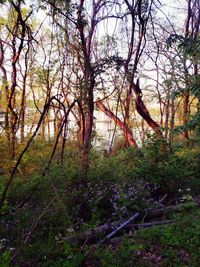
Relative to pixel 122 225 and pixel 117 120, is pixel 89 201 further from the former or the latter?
pixel 117 120

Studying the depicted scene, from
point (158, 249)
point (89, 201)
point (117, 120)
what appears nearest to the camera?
point (158, 249)

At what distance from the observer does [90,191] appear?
435 cm

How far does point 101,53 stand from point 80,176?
291 inches

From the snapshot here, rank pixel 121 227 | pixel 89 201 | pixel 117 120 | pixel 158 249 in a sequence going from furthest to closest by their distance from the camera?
pixel 117 120 < pixel 89 201 < pixel 121 227 < pixel 158 249

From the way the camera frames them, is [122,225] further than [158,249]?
Yes

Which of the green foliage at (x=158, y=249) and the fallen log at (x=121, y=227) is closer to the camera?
the green foliage at (x=158, y=249)

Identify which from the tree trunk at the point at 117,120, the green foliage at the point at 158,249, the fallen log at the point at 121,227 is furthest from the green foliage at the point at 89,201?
the tree trunk at the point at 117,120

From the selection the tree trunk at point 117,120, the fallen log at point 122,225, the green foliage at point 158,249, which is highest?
the tree trunk at point 117,120

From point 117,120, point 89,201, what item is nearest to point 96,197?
point 89,201

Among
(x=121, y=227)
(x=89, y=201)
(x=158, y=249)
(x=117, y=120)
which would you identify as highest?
(x=117, y=120)

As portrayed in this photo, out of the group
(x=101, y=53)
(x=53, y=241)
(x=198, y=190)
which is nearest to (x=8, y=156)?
(x=53, y=241)

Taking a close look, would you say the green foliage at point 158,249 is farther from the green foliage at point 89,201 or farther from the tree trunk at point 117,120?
the tree trunk at point 117,120

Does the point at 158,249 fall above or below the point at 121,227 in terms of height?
below

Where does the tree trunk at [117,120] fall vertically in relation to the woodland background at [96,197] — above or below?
above
